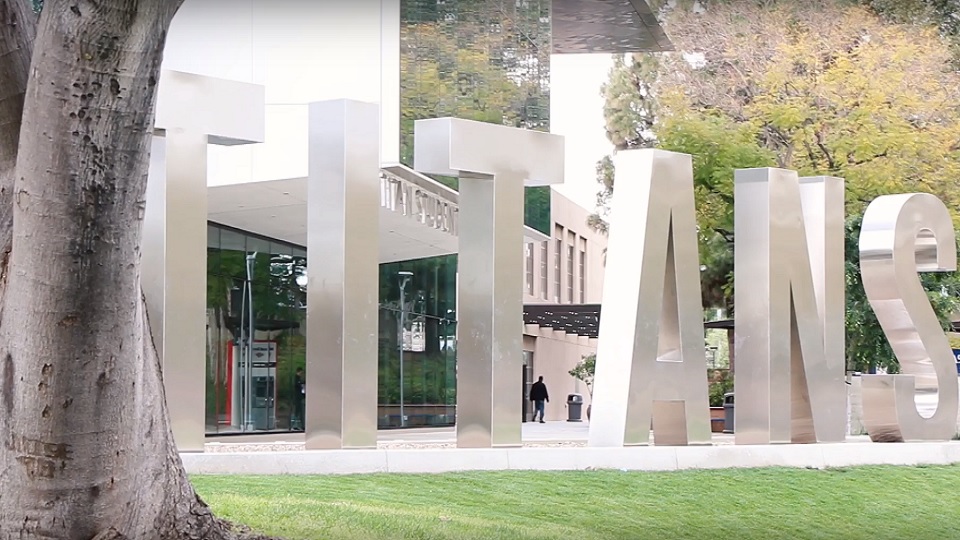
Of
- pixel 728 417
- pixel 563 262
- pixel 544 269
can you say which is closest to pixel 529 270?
pixel 544 269

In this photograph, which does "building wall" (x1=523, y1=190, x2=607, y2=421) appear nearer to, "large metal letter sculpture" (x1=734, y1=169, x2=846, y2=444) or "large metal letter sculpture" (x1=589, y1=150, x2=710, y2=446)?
"large metal letter sculpture" (x1=734, y1=169, x2=846, y2=444)

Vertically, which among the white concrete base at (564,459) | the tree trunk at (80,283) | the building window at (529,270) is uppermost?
the building window at (529,270)

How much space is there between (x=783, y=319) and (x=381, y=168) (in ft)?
23.7

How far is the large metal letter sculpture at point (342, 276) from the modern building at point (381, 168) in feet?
3.40

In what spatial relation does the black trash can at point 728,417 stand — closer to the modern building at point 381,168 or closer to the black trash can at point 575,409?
the modern building at point 381,168

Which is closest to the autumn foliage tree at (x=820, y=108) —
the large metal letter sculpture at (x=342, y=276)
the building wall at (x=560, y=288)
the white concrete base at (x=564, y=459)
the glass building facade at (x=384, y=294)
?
the glass building facade at (x=384, y=294)

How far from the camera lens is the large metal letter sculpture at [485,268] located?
1502 centimetres

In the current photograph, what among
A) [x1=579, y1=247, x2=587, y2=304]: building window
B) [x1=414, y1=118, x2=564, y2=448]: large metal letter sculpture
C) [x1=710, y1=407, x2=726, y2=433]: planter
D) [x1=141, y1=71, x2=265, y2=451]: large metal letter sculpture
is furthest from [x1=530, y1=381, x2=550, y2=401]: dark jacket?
[x1=141, y1=71, x2=265, y2=451]: large metal letter sculpture

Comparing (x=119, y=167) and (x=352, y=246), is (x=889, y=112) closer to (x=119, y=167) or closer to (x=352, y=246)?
(x=352, y=246)

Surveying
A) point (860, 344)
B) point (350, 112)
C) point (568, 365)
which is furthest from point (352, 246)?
point (568, 365)

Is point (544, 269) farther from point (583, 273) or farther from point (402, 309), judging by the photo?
point (402, 309)

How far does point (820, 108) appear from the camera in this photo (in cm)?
3094

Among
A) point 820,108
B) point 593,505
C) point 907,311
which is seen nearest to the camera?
point 593,505

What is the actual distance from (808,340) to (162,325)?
820 centimetres
